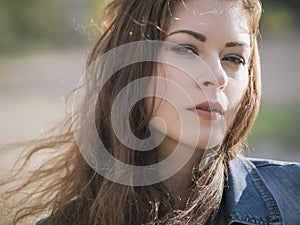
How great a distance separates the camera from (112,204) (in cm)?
247

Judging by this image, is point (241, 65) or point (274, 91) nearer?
point (241, 65)

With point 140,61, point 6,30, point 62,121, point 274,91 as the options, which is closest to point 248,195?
point 140,61

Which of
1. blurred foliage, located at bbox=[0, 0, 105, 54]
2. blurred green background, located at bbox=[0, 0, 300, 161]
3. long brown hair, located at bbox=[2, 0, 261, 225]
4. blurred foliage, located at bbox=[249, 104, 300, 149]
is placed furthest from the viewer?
blurred foliage, located at bbox=[0, 0, 105, 54]

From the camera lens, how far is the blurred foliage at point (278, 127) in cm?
735

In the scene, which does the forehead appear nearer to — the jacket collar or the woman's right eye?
the woman's right eye

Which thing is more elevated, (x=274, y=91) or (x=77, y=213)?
(x=274, y=91)

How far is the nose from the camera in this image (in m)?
2.33

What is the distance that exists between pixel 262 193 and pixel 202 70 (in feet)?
1.43

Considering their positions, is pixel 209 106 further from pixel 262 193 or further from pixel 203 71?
pixel 262 193

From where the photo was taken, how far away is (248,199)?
2.48 meters

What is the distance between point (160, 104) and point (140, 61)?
0.52 ft

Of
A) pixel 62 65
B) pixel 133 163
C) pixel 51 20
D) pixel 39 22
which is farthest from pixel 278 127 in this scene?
pixel 39 22

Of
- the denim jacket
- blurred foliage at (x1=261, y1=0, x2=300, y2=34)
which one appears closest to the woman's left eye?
the denim jacket

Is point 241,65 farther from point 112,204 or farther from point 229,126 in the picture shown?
point 112,204
